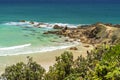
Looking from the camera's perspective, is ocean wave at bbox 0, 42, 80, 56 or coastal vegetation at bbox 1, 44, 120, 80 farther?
ocean wave at bbox 0, 42, 80, 56

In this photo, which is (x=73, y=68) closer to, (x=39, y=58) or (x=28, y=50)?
(x=39, y=58)

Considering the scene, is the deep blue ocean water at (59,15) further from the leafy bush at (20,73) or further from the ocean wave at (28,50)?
the leafy bush at (20,73)

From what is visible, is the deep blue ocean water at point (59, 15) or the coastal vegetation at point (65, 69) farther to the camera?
the deep blue ocean water at point (59, 15)

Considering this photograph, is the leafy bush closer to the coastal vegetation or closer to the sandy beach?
the coastal vegetation

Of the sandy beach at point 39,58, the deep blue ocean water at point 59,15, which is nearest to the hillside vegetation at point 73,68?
the sandy beach at point 39,58

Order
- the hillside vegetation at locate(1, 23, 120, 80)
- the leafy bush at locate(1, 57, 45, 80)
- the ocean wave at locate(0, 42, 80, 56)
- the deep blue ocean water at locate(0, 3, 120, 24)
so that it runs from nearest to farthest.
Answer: the hillside vegetation at locate(1, 23, 120, 80), the leafy bush at locate(1, 57, 45, 80), the ocean wave at locate(0, 42, 80, 56), the deep blue ocean water at locate(0, 3, 120, 24)

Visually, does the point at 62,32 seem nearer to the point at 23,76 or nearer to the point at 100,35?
the point at 100,35

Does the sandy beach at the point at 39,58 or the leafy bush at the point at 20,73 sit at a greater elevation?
the sandy beach at the point at 39,58

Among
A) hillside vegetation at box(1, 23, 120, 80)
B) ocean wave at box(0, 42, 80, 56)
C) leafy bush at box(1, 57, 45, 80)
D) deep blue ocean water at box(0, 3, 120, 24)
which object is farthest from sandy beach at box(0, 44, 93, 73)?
deep blue ocean water at box(0, 3, 120, 24)

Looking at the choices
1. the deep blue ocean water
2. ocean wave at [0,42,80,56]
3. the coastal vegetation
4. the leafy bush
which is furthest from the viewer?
the deep blue ocean water

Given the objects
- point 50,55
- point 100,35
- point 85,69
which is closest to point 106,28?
point 100,35

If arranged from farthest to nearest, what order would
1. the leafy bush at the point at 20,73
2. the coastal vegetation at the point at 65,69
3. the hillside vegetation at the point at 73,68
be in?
the leafy bush at the point at 20,73
the coastal vegetation at the point at 65,69
the hillside vegetation at the point at 73,68

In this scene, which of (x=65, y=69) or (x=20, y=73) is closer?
(x=20, y=73)

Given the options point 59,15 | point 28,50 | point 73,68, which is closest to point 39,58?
point 28,50
